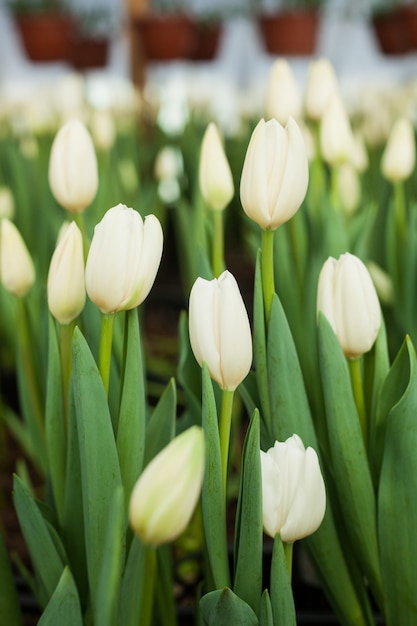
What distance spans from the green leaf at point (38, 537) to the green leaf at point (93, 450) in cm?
3

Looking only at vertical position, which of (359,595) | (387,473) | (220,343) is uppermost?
(220,343)

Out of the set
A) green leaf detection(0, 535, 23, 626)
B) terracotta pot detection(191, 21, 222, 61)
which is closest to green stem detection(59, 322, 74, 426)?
green leaf detection(0, 535, 23, 626)

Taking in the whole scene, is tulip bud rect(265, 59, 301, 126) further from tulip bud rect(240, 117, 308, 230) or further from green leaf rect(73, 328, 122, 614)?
green leaf rect(73, 328, 122, 614)

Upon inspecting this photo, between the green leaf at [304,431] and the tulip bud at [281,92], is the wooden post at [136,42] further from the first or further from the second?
the green leaf at [304,431]

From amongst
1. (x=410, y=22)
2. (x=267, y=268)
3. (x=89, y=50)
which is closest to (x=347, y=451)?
(x=267, y=268)

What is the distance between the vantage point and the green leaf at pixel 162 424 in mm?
563

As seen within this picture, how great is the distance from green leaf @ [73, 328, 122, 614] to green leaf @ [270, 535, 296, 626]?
0.10m

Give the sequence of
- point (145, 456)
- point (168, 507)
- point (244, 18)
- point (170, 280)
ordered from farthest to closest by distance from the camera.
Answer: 1. point (244, 18)
2. point (170, 280)
3. point (145, 456)
4. point (168, 507)

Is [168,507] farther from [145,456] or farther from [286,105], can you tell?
[286,105]

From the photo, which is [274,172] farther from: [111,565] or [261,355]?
[111,565]

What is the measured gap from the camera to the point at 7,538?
3.36ft

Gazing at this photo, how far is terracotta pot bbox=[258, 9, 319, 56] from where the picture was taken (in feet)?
9.10

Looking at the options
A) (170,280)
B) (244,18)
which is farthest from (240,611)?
(244,18)

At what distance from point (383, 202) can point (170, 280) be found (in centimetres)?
103
